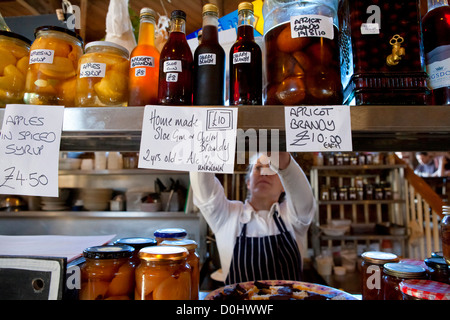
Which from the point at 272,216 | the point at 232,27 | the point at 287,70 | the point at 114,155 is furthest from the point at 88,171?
the point at 287,70

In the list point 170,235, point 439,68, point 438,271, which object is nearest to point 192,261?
point 170,235

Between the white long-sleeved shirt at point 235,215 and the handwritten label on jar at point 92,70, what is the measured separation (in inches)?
40.6

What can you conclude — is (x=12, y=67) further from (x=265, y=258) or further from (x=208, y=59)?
(x=265, y=258)

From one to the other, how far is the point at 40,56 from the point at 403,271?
87 centimetres

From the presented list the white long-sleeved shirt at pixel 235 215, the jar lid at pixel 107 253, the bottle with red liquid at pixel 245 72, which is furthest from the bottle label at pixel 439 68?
the white long-sleeved shirt at pixel 235 215

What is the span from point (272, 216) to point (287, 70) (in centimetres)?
146

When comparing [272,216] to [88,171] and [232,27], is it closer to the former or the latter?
[232,27]

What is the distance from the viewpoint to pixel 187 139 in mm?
542

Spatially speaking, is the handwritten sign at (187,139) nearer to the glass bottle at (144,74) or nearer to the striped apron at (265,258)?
the glass bottle at (144,74)

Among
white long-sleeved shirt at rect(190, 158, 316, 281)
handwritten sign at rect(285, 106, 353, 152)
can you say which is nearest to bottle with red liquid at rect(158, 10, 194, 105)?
handwritten sign at rect(285, 106, 353, 152)

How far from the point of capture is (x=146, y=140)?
0.53 m

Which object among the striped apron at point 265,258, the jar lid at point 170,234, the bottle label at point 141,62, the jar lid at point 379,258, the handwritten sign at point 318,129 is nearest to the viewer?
the handwritten sign at point 318,129

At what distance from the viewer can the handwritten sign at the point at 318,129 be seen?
1.64 feet

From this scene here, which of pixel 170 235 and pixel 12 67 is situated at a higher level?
pixel 12 67
